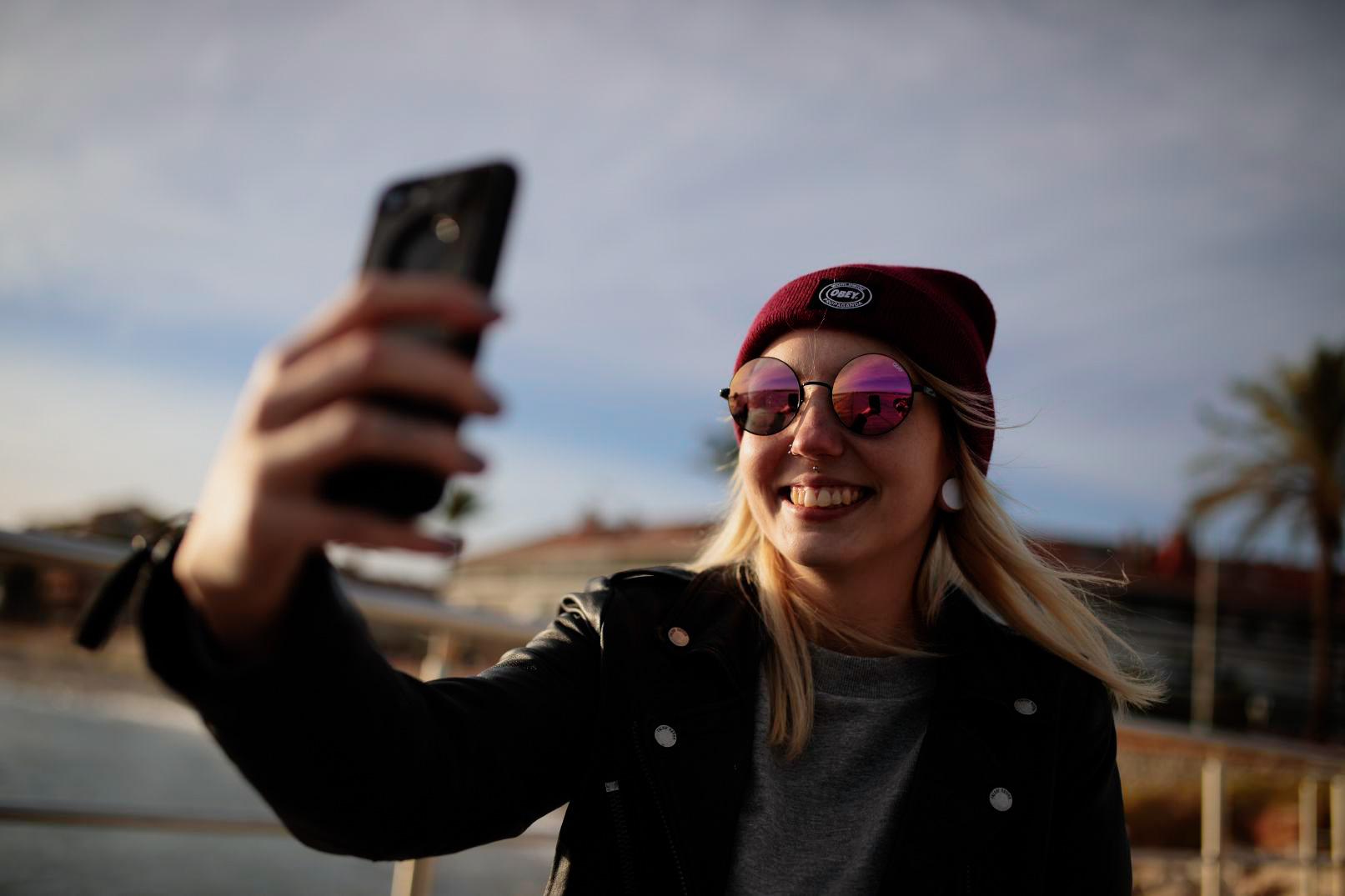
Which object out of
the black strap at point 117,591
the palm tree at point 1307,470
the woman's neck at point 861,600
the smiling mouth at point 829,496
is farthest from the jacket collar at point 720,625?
the palm tree at point 1307,470

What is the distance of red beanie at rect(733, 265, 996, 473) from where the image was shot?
1920mm

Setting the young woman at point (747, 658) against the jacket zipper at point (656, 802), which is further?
the jacket zipper at point (656, 802)

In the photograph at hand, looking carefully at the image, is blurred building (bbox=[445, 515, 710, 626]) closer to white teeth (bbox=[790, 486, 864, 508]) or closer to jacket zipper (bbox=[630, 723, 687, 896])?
white teeth (bbox=[790, 486, 864, 508])

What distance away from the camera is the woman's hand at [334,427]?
62cm

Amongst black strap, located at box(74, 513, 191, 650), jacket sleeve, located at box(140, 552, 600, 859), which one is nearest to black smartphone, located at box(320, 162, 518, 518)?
jacket sleeve, located at box(140, 552, 600, 859)

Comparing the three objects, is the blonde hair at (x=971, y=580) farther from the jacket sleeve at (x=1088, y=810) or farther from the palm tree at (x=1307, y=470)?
the palm tree at (x=1307, y=470)

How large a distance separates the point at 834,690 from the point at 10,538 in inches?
74.8

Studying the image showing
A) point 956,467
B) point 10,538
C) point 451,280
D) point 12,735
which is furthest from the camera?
point 12,735

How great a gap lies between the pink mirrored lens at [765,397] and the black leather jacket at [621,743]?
1.23 ft

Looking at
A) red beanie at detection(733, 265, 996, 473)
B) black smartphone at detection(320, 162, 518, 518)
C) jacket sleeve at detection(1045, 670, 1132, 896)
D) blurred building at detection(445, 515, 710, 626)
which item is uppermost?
red beanie at detection(733, 265, 996, 473)

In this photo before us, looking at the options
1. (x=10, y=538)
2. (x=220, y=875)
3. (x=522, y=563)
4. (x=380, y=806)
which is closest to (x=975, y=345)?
(x=380, y=806)

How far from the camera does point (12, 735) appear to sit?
39.4 feet

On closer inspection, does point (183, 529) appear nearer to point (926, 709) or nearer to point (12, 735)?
point (926, 709)

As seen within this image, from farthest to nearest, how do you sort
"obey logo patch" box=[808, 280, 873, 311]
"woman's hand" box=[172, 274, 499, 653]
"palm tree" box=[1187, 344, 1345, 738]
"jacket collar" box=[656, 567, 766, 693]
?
"palm tree" box=[1187, 344, 1345, 738] < "obey logo patch" box=[808, 280, 873, 311] < "jacket collar" box=[656, 567, 766, 693] < "woman's hand" box=[172, 274, 499, 653]
